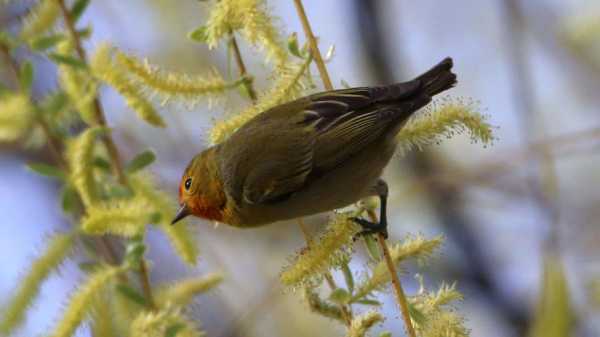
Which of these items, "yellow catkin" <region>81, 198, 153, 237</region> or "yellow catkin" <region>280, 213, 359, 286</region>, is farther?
"yellow catkin" <region>81, 198, 153, 237</region>

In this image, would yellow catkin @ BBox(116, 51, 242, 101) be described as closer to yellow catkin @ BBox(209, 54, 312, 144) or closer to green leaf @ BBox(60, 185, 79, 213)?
yellow catkin @ BBox(209, 54, 312, 144)

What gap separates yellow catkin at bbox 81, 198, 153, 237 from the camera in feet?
7.89

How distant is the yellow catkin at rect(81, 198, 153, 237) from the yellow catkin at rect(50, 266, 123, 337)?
14cm

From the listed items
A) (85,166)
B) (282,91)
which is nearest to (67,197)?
(85,166)

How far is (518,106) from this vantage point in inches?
172

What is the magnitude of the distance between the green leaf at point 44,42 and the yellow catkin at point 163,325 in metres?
0.92

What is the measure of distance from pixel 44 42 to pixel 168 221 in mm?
686

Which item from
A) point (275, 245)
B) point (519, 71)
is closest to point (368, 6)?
point (519, 71)

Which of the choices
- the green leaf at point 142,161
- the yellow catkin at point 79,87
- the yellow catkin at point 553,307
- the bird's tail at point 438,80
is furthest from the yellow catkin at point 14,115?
the yellow catkin at point 553,307

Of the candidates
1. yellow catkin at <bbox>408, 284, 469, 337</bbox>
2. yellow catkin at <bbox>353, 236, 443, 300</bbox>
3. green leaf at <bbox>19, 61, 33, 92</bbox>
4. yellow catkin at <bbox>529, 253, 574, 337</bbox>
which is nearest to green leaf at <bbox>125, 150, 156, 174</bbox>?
green leaf at <bbox>19, 61, 33, 92</bbox>

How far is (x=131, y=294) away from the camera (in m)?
2.57

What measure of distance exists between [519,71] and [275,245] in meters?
2.87

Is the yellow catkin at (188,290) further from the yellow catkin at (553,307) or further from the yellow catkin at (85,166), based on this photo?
the yellow catkin at (553,307)

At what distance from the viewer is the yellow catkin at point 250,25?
7.49 ft
